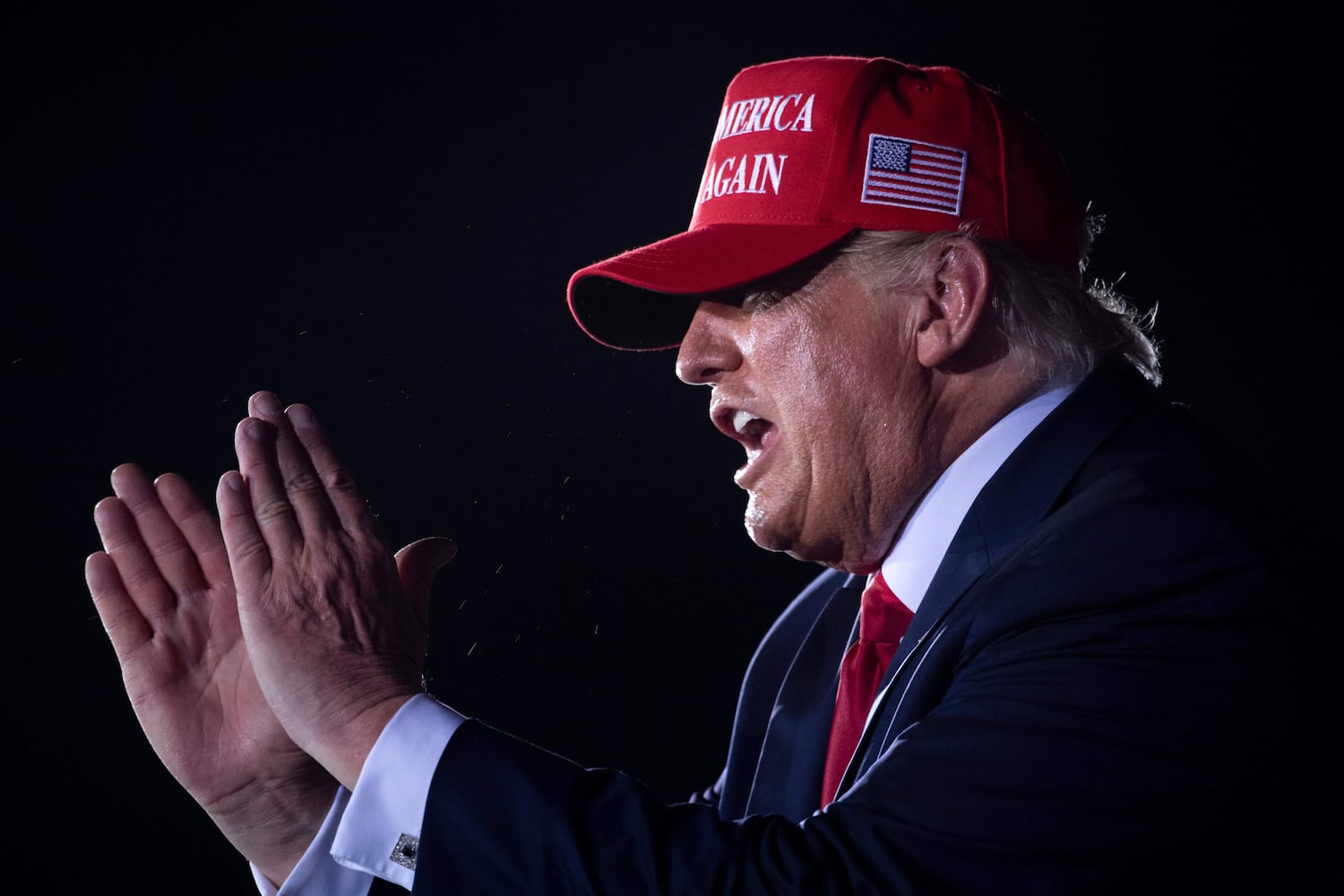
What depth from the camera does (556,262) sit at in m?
2.35

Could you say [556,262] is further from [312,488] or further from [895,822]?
[895,822]

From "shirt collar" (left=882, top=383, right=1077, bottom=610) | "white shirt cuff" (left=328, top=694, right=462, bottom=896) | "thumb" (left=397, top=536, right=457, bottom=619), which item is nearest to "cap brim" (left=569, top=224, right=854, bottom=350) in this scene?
"shirt collar" (left=882, top=383, right=1077, bottom=610)

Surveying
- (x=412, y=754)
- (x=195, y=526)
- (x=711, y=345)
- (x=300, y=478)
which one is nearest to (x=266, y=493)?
(x=300, y=478)

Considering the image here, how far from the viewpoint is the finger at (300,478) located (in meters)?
1.27

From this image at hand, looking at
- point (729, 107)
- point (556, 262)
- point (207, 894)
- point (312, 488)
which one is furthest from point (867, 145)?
point (207, 894)

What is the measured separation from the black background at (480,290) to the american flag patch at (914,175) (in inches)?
38.7

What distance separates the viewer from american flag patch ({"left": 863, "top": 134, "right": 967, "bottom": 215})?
1.47 m

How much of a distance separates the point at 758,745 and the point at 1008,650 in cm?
73

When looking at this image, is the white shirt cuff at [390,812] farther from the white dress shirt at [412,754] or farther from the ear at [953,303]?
the ear at [953,303]

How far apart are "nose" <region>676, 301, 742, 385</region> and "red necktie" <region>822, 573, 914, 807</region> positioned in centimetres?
35

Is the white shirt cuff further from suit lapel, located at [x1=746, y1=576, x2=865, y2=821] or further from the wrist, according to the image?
suit lapel, located at [x1=746, y1=576, x2=865, y2=821]

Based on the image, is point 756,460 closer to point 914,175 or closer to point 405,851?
point 914,175

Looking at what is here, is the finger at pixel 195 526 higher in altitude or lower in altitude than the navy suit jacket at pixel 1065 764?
higher

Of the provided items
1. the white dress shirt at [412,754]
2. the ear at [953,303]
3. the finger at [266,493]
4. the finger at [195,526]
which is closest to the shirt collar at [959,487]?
the white dress shirt at [412,754]
